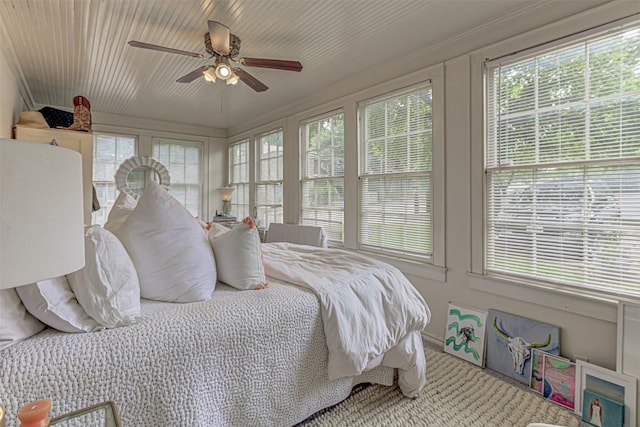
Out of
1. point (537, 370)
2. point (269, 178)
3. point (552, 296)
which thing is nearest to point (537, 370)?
point (537, 370)

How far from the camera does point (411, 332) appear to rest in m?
1.83

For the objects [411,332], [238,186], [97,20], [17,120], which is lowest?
[411,332]

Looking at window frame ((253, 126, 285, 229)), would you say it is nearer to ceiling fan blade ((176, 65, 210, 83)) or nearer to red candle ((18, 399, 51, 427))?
ceiling fan blade ((176, 65, 210, 83))

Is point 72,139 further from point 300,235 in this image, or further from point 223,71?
point 300,235

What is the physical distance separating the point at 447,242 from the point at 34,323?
103 inches

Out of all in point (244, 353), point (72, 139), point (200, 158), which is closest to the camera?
point (244, 353)

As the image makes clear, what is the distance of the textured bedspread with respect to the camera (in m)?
0.90

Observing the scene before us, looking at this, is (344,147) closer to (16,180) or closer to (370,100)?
(370,100)

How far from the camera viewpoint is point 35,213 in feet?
1.89

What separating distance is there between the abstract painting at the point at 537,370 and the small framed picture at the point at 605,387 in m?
0.20

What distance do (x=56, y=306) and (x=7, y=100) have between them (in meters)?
3.06

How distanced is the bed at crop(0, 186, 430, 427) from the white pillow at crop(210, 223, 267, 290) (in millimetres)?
18

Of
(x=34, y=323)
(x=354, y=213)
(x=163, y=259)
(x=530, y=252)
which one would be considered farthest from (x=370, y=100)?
(x=34, y=323)

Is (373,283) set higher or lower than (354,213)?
lower
